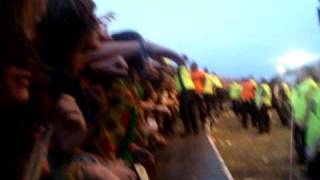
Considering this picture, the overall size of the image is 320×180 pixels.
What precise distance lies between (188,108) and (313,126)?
26.3ft

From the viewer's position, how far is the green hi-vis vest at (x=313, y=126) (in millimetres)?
7879

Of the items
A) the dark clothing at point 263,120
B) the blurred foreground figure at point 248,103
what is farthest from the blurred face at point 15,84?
the blurred foreground figure at point 248,103

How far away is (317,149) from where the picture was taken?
771cm

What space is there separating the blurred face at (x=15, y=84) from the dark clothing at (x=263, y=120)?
2100 cm

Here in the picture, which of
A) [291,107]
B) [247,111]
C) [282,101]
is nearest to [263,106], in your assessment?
[282,101]

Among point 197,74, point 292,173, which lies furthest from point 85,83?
point 197,74

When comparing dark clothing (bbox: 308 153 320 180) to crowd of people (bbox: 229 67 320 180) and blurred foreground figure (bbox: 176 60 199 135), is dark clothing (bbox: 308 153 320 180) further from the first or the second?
blurred foreground figure (bbox: 176 60 199 135)

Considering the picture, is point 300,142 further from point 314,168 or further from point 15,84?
point 15,84

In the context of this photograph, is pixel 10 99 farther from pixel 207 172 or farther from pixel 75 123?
pixel 207 172

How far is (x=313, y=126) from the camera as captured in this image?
27.0 feet

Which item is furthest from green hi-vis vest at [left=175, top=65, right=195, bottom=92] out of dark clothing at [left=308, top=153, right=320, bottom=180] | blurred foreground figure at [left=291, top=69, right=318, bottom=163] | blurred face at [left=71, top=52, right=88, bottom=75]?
blurred face at [left=71, top=52, right=88, bottom=75]

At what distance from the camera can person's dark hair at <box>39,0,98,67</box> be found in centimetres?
243

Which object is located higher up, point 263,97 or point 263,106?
point 263,97

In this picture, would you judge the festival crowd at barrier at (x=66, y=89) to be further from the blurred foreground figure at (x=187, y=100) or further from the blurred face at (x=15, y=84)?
the blurred foreground figure at (x=187, y=100)
